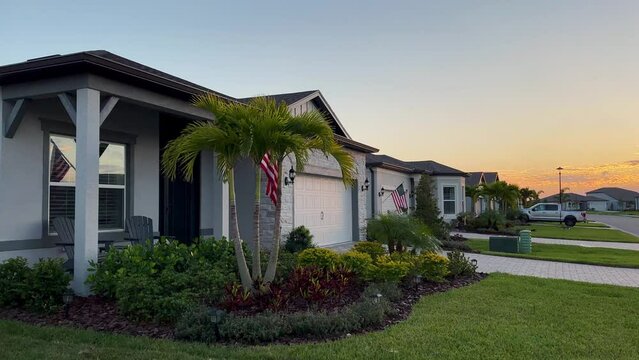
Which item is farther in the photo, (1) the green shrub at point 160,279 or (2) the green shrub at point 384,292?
(2) the green shrub at point 384,292

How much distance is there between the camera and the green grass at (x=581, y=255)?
13.7 m

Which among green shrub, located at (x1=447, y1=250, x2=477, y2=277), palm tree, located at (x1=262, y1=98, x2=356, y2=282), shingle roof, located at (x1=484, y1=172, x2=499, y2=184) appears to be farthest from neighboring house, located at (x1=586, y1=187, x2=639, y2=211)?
palm tree, located at (x1=262, y1=98, x2=356, y2=282)

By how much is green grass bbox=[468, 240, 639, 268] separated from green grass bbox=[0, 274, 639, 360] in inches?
276

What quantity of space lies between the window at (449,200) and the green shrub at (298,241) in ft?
64.5

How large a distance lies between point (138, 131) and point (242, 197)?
10.6 feet

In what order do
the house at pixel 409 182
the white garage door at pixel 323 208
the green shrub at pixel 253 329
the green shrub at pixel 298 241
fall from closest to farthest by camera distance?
1. the green shrub at pixel 253 329
2. the green shrub at pixel 298 241
3. the white garage door at pixel 323 208
4. the house at pixel 409 182

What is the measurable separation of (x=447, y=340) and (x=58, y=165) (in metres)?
7.18

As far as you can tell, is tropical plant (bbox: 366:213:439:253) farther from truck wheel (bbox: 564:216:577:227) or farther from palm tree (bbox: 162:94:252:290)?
truck wheel (bbox: 564:216:577:227)

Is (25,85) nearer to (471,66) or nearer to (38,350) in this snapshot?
(38,350)

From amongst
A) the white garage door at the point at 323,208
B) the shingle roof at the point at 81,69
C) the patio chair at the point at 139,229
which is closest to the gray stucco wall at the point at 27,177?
the shingle roof at the point at 81,69

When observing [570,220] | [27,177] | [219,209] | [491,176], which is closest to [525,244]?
[219,209]

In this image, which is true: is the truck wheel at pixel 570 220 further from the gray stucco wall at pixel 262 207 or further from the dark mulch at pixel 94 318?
the dark mulch at pixel 94 318

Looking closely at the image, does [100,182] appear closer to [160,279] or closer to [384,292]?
[160,279]

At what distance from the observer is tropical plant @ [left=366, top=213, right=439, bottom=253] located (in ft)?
35.4
